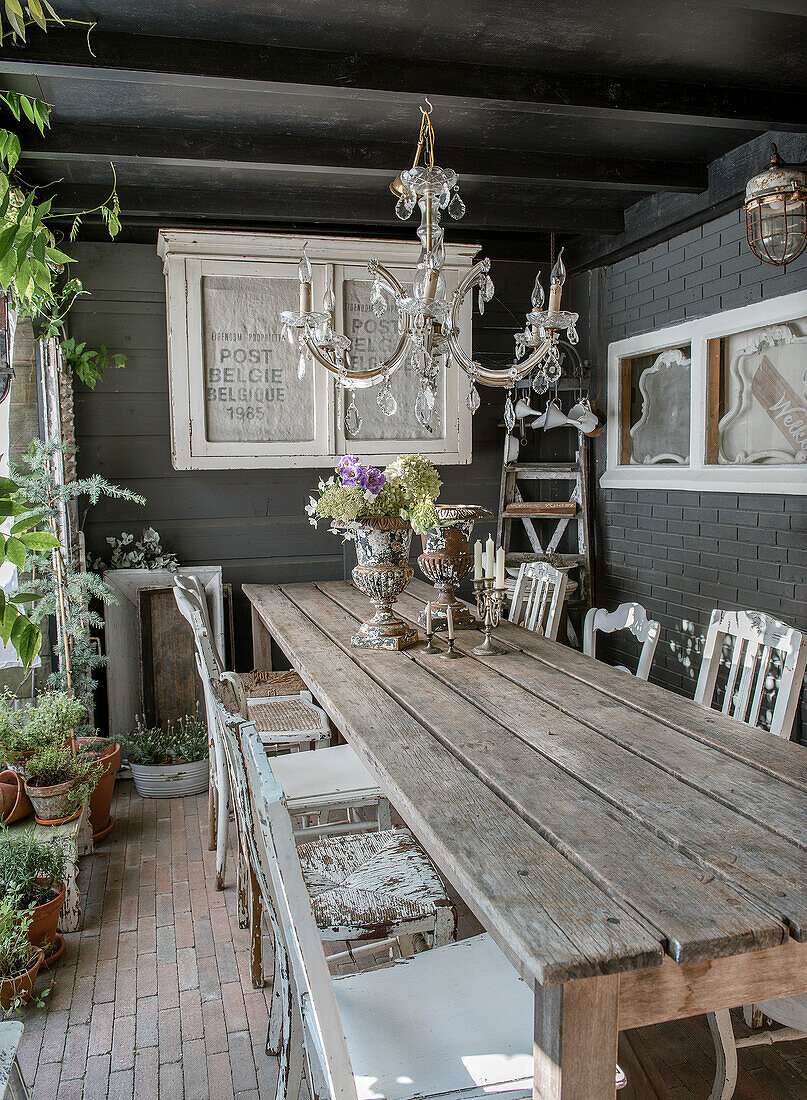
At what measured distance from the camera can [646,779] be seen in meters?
1.64

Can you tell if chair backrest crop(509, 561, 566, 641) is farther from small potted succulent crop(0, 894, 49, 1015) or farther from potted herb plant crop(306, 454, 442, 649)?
small potted succulent crop(0, 894, 49, 1015)

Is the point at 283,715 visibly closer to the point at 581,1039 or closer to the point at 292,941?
the point at 292,941

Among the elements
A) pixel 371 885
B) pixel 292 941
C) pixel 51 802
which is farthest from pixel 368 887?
pixel 51 802

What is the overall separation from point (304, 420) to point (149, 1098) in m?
3.04

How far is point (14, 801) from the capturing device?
2939 mm

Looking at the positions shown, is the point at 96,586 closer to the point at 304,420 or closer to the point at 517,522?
the point at 304,420

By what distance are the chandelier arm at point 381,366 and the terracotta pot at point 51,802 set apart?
65.6 inches

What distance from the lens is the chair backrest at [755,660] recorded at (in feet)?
7.02

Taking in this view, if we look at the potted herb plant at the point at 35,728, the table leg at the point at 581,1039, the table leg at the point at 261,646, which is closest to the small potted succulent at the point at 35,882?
the potted herb plant at the point at 35,728

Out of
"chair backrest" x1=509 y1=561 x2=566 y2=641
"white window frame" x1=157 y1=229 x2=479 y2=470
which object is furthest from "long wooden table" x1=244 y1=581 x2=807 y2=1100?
"white window frame" x1=157 y1=229 x2=479 y2=470

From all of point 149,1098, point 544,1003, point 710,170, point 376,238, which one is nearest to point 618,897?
point 544,1003

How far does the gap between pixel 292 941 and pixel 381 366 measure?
70.4 inches

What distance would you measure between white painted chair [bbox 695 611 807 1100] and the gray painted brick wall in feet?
3.35

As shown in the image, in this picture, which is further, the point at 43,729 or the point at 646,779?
the point at 43,729
